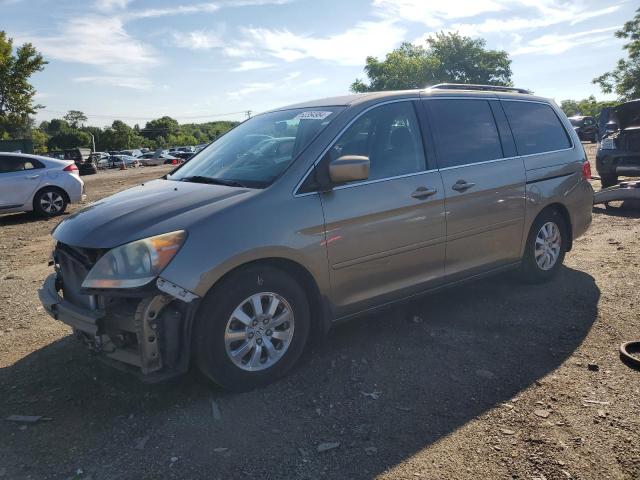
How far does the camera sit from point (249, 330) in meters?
3.21

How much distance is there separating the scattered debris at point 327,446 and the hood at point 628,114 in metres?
9.19

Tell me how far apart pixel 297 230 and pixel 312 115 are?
1.08 meters

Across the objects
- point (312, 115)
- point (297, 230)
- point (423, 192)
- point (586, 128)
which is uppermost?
point (586, 128)

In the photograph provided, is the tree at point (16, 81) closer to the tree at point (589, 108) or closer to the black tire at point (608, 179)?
the black tire at point (608, 179)

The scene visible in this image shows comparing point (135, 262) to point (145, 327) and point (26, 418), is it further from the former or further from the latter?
point (26, 418)

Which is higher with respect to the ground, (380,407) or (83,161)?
(83,161)

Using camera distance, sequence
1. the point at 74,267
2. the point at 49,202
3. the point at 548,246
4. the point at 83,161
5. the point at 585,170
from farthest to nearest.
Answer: the point at 83,161
the point at 49,202
the point at 585,170
the point at 548,246
the point at 74,267

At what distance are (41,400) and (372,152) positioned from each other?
274 cm

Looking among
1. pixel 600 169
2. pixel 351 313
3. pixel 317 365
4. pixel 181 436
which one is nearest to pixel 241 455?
pixel 181 436

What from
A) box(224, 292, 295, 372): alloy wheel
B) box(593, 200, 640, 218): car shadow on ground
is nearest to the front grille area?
box(224, 292, 295, 372): alloy wheel

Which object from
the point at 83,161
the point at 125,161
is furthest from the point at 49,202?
the point at 125,161

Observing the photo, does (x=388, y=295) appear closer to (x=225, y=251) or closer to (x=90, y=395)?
(x=225, y=251)

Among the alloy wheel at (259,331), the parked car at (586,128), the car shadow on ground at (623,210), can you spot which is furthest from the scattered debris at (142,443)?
→ the parked car at (586,128)

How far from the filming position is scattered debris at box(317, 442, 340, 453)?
8.96ft
